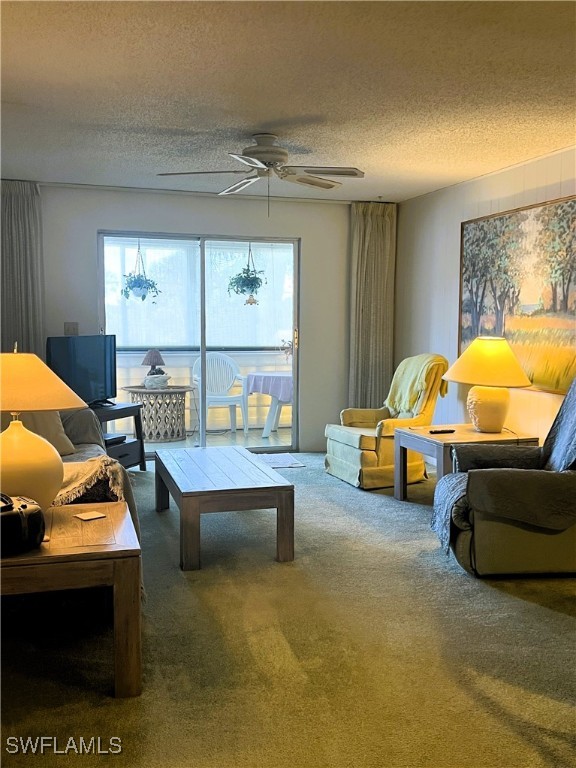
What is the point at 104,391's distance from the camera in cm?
579

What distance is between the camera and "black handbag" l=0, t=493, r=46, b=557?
7.16ft

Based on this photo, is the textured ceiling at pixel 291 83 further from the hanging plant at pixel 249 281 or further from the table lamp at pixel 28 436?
the hanging plant at pixel 249 281

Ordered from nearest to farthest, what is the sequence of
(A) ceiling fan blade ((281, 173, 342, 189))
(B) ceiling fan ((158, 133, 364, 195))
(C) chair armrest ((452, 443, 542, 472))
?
(C) chair armrest ((452, 443, 542, 472)) < (B) ceiling fan ((158, 133, 364, 195)) < (A) ceiling fan blade ((281, 173, 342, 189))

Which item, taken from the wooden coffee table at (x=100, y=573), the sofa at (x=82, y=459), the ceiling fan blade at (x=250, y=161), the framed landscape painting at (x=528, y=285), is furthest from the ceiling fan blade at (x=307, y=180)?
the wooden coffee table at (x=100, y=573)

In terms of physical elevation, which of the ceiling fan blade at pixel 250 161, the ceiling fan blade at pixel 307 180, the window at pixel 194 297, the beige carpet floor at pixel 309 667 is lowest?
the beige carpet floor at pixel 309 667

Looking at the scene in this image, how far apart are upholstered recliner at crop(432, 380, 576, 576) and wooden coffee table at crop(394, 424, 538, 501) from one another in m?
0.80

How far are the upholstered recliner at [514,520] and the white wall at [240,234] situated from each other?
3.34 metres

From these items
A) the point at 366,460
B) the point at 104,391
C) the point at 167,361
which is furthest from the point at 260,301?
the point at 366,460

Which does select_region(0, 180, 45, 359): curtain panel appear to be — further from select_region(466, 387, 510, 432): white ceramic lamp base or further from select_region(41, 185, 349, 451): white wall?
select_region(466, 387, 510, 432): white ceramic lamp base

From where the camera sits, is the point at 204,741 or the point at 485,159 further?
the point at 485,159

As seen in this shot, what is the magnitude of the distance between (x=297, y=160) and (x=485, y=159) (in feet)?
4.29

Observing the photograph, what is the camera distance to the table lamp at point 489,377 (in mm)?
4621

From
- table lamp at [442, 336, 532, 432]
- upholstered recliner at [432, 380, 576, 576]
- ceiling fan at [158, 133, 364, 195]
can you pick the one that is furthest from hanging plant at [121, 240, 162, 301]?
upholstered recliner at [432, 380, 576, 576]

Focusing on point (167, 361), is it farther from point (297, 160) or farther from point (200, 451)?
point (297, 160)
